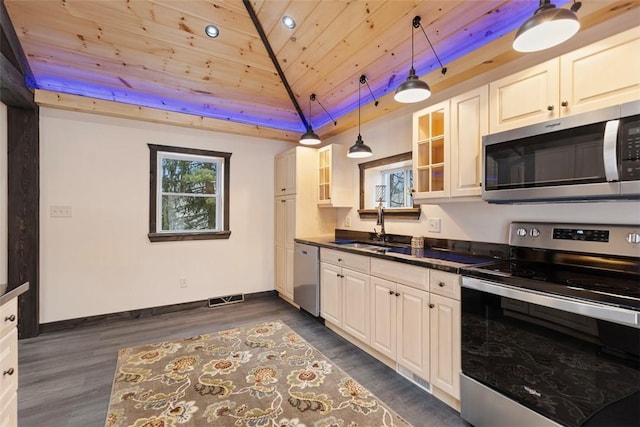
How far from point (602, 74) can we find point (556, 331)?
134cm

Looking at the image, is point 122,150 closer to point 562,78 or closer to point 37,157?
point 37,157

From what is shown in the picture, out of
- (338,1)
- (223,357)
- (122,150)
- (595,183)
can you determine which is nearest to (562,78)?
(595,183)

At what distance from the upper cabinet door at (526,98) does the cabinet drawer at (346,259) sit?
146 centimetres

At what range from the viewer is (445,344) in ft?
6.33

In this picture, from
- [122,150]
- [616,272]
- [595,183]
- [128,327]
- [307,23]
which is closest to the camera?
[595,183]

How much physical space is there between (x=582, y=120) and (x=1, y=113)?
4.77m

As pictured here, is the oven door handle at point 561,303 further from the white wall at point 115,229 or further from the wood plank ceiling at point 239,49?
the white wall at point 115,229

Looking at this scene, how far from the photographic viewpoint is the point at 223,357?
2.63 m

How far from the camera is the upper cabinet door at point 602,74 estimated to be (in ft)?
4.68

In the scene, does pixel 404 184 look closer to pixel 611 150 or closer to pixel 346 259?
pixel 346 259

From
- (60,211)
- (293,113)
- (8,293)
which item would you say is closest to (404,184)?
(293,113)

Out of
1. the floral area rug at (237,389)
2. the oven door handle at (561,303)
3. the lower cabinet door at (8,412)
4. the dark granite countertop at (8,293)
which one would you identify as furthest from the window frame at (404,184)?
the lower cabinet door at (8,412)

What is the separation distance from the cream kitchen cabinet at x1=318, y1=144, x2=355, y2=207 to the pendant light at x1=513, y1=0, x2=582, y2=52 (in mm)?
2519

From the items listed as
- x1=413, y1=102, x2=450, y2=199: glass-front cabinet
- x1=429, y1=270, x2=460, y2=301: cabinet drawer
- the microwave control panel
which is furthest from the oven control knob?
x1=413, y1=102, x2=450, y2=199: glass-front cabinet
